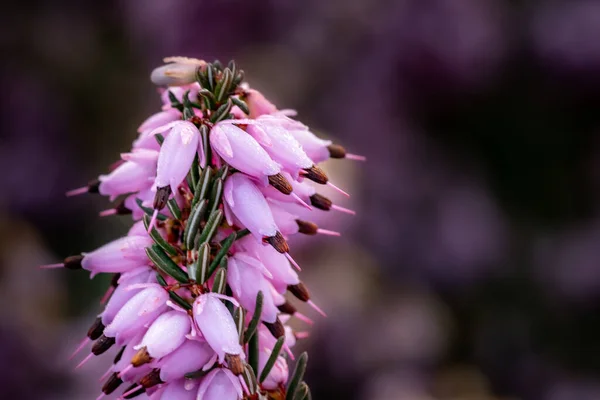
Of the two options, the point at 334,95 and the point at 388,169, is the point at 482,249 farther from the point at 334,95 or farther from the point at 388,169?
the point at 334,95

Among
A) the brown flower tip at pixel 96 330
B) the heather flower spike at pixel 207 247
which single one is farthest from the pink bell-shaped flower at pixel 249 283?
the brown flower tip at pixel 96 330

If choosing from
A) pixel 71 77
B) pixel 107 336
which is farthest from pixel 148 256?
pixel 71 77

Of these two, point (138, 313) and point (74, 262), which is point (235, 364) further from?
point (74, 262)

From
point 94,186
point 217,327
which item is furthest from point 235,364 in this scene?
Result: point 94,186

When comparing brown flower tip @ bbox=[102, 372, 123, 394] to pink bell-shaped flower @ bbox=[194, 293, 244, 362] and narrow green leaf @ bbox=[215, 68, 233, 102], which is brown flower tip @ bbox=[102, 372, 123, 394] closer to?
pink bell-shaped flower @ bbox=[194, 293, 244, 362]

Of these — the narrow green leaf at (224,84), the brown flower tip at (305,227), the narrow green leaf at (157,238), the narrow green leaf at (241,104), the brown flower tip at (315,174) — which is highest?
the narrow green leaf at (224,84)

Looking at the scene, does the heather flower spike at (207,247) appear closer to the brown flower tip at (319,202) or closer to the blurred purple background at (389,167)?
the brown flower tip at (319,202)
